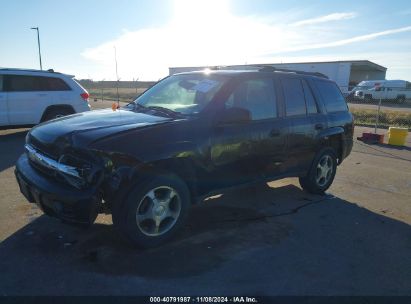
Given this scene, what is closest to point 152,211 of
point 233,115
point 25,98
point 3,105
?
point 233,115

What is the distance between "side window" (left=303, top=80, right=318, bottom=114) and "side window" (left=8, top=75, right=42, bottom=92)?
8.00m

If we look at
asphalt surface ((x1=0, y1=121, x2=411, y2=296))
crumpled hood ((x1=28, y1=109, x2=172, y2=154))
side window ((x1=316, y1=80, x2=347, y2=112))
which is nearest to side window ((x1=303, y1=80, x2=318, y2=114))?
side window ((x1=316, y1=80, x2=347, y2=112))

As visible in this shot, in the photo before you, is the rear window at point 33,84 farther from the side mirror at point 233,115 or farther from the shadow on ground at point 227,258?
the side mirror at point 233,115

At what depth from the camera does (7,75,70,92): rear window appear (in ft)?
34.4

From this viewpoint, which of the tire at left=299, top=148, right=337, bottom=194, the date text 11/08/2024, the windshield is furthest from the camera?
the tire at left=299, top=148, right=337, bottom=194

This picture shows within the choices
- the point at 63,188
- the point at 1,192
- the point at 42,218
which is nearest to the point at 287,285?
the point at 63,188

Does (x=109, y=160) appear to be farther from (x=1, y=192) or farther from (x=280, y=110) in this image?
(x=1, y=192)

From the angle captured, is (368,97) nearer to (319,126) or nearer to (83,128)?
(319,126)

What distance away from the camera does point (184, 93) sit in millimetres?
4871

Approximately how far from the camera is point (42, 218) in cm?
473

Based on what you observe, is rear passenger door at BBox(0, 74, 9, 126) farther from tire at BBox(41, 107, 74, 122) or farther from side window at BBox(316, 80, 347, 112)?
side window at BBox(316, 80, 347, 112)

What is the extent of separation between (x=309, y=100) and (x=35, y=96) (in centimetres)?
803

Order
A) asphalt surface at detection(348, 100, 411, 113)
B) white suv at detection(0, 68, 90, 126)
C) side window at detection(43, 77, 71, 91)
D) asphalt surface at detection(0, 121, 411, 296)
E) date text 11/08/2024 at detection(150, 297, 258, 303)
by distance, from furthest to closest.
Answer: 1. asphalt surface at detection(348, 100, 411, 113)
2. side window at detection(43, 77, 71, 91)
3. white suv at detection(0, 68, 90, 126)
4. asphalt surface at detection(0, 121, 411, 296)
5. date text 11/08/2024 at detection(150, 297, 258, 303)

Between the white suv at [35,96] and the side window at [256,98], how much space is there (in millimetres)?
7641
